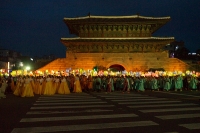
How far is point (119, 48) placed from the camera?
119 feet

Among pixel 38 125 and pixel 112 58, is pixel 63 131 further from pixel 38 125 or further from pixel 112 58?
pixel 112 58

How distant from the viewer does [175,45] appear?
76000 millimetres

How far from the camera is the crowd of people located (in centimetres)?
1856

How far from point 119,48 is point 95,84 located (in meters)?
15.8

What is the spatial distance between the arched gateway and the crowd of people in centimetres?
1206

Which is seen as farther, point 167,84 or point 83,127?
A: point 167,84

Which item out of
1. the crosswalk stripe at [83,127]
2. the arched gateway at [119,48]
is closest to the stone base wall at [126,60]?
the arched gateway at [119,48]

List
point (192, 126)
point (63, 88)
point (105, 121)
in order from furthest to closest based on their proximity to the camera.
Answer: point (63, 88) < point (105, 121) < point (192, 126)

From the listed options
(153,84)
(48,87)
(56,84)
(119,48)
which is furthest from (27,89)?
(119,48)

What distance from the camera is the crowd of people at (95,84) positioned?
731 inches

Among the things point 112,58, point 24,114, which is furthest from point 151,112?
point 112,58

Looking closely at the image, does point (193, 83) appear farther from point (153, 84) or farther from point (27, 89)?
point (27, 89)

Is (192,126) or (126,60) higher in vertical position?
(126,60)

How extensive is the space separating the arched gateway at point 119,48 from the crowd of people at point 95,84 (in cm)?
1206
